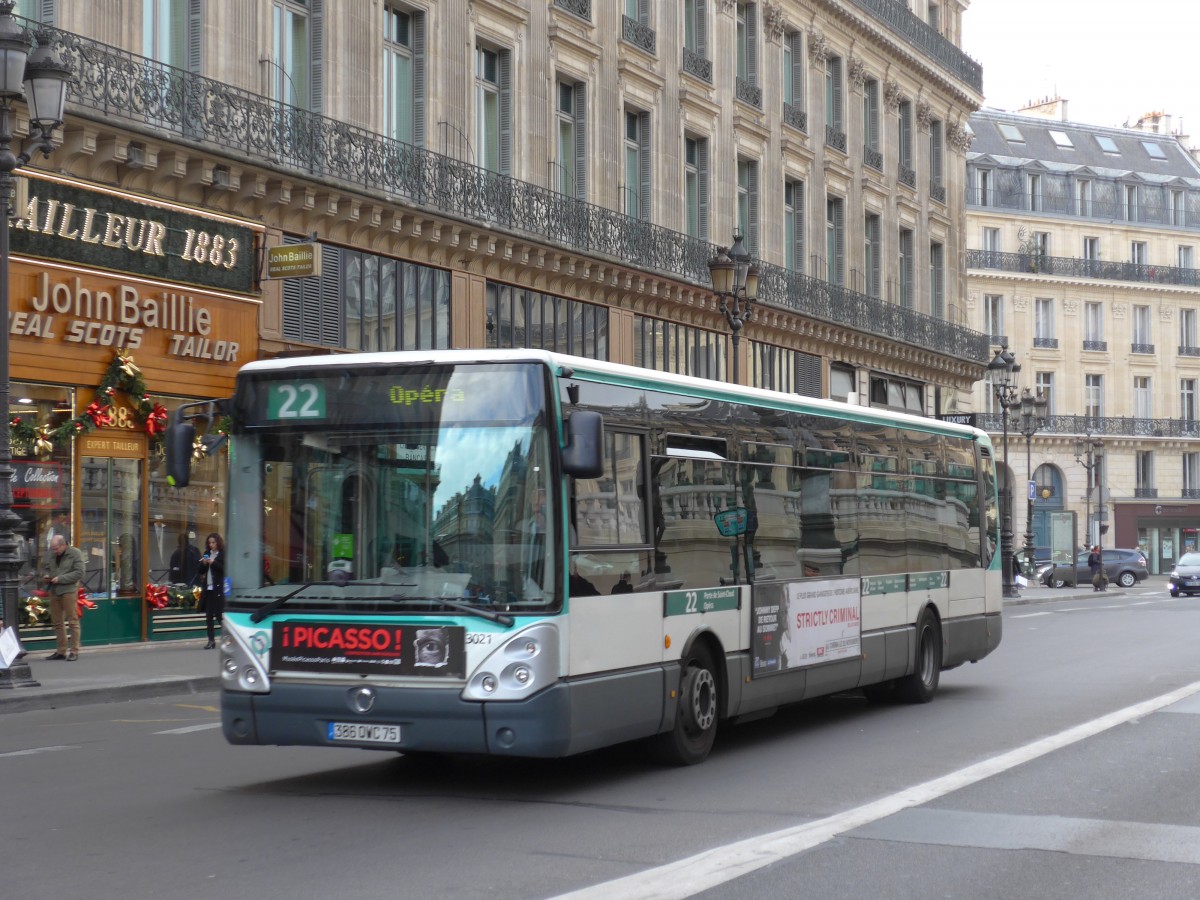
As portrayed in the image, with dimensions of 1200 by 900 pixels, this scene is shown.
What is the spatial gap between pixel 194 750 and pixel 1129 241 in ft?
246

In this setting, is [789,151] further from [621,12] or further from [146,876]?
[146,876]

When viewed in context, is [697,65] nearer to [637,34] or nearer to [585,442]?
[637,34]

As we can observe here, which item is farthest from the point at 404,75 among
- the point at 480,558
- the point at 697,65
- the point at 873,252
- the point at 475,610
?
the point at 873,252

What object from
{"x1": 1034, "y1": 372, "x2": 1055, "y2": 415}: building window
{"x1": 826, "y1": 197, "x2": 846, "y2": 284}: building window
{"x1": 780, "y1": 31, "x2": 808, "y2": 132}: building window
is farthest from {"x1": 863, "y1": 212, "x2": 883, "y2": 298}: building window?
{"x1": 1034, "y1": 372, "x2": 1055, "y2": 415}: building window

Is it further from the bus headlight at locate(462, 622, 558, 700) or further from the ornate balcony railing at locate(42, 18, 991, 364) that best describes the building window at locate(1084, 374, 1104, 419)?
the bus headlight at locate(462, 622, 558, 700)

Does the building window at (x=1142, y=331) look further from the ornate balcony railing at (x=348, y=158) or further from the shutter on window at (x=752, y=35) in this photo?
the shutter on window at (x=752, y=35)

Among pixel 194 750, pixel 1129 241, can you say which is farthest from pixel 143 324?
pixel 1129 241

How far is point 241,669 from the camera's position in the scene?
10.0 metres

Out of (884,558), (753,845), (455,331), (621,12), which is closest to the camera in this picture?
(753,845)

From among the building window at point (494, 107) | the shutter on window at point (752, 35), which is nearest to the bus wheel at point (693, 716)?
the building window at point (494, 107)

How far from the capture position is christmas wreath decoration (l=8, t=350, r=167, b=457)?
2089 cm

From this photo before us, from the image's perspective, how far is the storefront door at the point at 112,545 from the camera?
854 inches

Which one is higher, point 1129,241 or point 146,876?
point 1129,241

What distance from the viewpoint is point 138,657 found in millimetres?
20797
